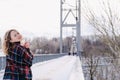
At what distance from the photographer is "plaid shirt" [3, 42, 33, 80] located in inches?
186

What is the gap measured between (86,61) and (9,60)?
1506 inches

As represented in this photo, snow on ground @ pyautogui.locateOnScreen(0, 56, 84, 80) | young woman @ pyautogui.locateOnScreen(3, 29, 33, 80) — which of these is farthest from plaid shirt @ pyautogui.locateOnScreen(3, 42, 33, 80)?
snow on ground @ pyautogui.locateOnScreen(0, 56, 84, 80)

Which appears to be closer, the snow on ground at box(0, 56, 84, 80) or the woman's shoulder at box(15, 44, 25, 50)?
the woman's shoulder at box(15, 44, 25, 50)

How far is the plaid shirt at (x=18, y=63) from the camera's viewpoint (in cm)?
473

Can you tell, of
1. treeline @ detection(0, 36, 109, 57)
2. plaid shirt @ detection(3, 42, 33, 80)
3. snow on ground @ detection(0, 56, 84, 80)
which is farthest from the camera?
treeline @ detection(0, 36, 109, 57)

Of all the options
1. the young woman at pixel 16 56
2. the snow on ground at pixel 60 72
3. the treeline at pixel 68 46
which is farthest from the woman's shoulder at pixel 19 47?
the treeline at pixel 68 46

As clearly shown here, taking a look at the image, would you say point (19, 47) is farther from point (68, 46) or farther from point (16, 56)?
point (68, 46)

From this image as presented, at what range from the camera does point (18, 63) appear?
478 centimetres

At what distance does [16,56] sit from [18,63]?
0.31ft

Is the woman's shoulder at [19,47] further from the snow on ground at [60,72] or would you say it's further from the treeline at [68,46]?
the treeline at [68,46]

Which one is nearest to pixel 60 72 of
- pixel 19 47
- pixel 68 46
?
pixel 19 47

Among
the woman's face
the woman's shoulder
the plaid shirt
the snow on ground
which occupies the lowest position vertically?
the snow on ground

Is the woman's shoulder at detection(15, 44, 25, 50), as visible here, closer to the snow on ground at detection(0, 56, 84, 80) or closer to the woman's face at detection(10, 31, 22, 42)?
the woman's face at detection(10, 31, 22, 42)

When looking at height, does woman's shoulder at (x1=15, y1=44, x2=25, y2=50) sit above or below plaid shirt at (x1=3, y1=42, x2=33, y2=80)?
above
